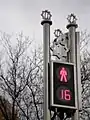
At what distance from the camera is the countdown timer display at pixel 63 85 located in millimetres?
7324

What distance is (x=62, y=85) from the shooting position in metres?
7.46

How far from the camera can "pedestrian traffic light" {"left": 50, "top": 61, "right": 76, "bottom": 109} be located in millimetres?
7312

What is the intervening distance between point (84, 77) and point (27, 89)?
125 inches

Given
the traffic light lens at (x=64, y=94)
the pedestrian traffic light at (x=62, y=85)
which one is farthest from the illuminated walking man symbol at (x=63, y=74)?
the traffic light lens at (x=64, y=94)

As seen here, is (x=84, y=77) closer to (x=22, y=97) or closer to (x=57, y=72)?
(x=22, y=97)

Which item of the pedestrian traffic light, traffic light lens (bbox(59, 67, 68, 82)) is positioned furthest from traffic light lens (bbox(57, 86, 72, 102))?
traffic light lens (bbox(59, 67, 68, 82))

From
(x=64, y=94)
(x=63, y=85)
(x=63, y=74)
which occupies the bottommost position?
(x=64, y=94)

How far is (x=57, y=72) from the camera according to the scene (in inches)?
302

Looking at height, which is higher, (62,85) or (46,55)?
(46,55)

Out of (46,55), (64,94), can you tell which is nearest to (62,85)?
(64,94)

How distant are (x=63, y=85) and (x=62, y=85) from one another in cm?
2

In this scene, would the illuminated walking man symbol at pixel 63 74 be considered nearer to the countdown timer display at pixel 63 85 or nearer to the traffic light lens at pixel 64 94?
the countdown timer display at pixel 63 85

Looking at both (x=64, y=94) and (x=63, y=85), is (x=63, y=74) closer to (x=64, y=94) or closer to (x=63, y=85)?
(x=63, y=85)

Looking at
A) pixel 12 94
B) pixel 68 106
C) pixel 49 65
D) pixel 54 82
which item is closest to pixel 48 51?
pixel 49 65
